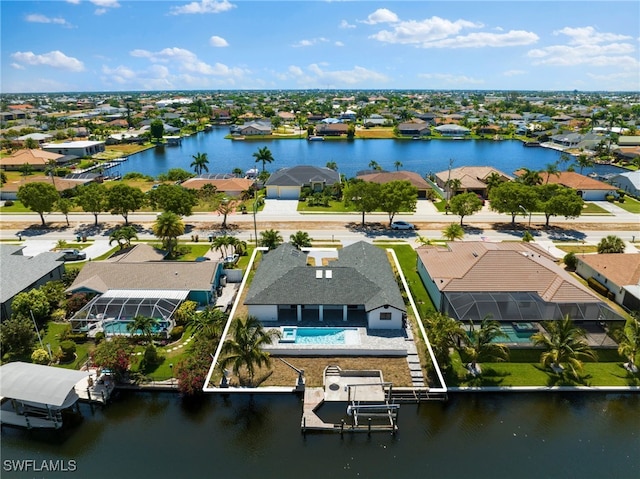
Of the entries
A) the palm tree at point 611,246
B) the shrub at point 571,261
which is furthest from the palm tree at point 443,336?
the palm tree at point 611,246

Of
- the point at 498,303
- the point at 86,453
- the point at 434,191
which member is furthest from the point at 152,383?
the point at 434,191

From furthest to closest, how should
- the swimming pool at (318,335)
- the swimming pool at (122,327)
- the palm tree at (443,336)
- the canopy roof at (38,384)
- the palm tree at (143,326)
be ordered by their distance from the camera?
the swimming pool at (122,327)
the swimming pool at (318,335)
the palm tree at (143,326)
the palm tree at (443,336)
the canopy roof at (38,384)

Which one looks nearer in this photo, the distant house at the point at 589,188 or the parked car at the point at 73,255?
the parked car at the point at 73,255

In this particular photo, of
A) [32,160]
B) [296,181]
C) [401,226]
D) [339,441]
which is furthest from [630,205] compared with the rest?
[32,160]

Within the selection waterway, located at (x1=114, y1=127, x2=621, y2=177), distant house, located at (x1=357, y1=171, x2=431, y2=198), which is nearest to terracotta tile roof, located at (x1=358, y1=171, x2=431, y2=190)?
distant house, located at (x1=357, y1=171, x2=431, y2=198)

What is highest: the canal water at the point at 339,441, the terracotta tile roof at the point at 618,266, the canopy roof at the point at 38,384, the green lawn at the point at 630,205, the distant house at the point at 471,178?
the distant house at the point at 471,178

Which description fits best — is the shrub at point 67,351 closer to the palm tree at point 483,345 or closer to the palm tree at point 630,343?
the palm tree at point 483,345
